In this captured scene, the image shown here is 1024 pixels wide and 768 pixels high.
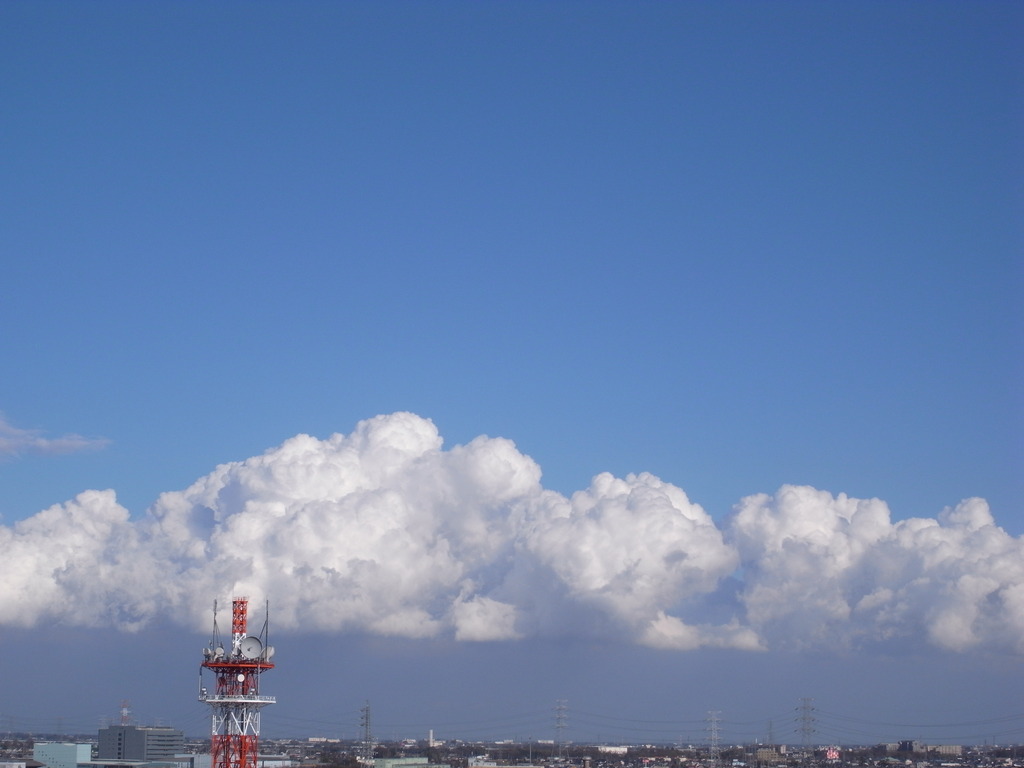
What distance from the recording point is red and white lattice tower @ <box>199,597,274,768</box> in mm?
104562

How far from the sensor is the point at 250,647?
105 metres

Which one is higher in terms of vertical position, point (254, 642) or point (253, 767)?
point (254, 642)

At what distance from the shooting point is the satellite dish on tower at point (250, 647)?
10462 centimetres

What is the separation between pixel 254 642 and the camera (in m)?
105

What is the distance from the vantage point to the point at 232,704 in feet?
347

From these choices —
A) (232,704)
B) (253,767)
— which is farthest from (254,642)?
(253,767)

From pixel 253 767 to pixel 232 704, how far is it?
859 cm

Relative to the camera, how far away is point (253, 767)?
110375 millimetres

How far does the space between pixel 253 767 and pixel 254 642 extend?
46.6ft

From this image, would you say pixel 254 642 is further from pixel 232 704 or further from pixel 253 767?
pixel 253 767

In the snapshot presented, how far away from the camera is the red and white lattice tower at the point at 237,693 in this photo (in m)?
105

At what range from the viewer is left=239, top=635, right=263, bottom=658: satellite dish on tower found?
105 meters

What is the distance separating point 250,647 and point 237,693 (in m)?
4.76
